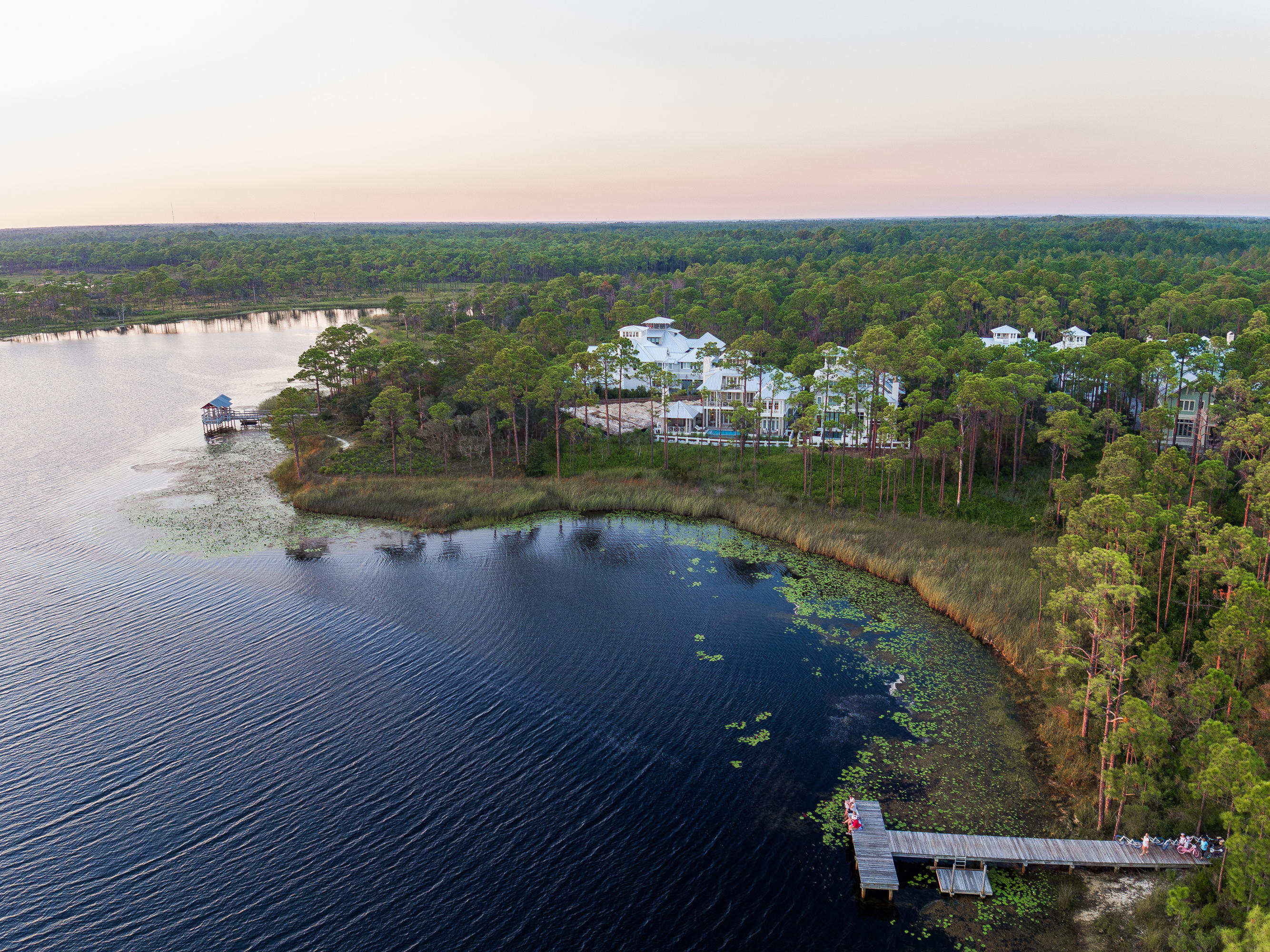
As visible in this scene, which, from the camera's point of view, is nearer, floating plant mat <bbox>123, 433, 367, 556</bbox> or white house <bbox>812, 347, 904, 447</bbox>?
floating plant mat <bbox>123, 433, 367, 556</bbox>

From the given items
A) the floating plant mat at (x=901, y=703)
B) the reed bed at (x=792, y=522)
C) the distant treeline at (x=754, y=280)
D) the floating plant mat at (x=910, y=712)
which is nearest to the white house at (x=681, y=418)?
the reed bed at (x=792, y=522)

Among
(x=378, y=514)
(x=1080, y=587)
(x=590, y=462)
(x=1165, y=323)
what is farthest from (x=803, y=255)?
(x=1080, y=587)

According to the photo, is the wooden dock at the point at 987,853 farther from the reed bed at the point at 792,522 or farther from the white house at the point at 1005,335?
the white house at the point at 1005,335

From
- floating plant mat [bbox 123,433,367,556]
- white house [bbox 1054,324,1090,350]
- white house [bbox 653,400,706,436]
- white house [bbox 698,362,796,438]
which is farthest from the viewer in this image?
white house [bbox 1054,324,1090,350]

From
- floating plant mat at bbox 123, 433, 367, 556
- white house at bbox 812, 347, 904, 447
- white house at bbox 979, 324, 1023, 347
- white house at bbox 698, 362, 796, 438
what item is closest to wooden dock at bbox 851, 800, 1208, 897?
white house at bbox 812, 347, 904, 447

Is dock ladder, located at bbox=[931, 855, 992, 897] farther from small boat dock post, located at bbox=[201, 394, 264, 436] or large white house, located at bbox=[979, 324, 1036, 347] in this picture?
large white house, located at bbox=[979, 324, 1036, 347]

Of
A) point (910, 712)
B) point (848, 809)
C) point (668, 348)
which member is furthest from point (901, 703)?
point (668, 348)

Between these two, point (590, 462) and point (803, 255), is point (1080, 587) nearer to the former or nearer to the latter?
point (590, 462)
